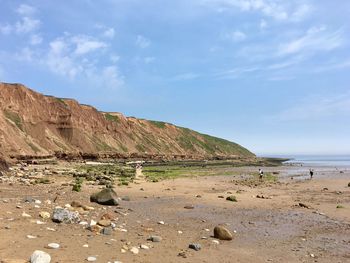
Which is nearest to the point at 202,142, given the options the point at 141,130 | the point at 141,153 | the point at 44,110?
the point at 141,130

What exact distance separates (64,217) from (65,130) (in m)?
97.2

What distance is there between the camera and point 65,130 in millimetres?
106375

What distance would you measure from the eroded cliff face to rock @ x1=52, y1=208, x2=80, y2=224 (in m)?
53.5

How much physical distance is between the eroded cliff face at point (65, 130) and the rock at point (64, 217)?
5348 cm

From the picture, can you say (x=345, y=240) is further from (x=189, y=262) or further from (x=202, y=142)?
(x=202, y=142)

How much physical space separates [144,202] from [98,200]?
389 centimetres


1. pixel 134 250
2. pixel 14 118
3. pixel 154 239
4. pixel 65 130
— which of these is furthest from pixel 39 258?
pixel 65 130

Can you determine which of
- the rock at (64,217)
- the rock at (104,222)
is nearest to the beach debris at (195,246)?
the rock at (104,222)

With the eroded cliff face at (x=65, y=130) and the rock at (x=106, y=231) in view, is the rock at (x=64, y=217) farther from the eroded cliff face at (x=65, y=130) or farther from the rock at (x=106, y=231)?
the eroded cliff face at (x=65, y=130)

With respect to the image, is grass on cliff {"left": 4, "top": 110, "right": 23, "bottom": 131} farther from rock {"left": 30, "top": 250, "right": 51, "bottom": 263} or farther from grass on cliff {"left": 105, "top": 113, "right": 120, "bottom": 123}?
rock {"left": 30, "top": 250, "right": 51, "bottom": 263}

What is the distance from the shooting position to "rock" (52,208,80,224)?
12.8 m

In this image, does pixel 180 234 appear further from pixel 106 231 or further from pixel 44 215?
pixel 44 215

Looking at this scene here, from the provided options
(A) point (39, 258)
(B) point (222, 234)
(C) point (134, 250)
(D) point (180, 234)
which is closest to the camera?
(A) point (39, 258)

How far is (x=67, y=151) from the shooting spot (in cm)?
9419
